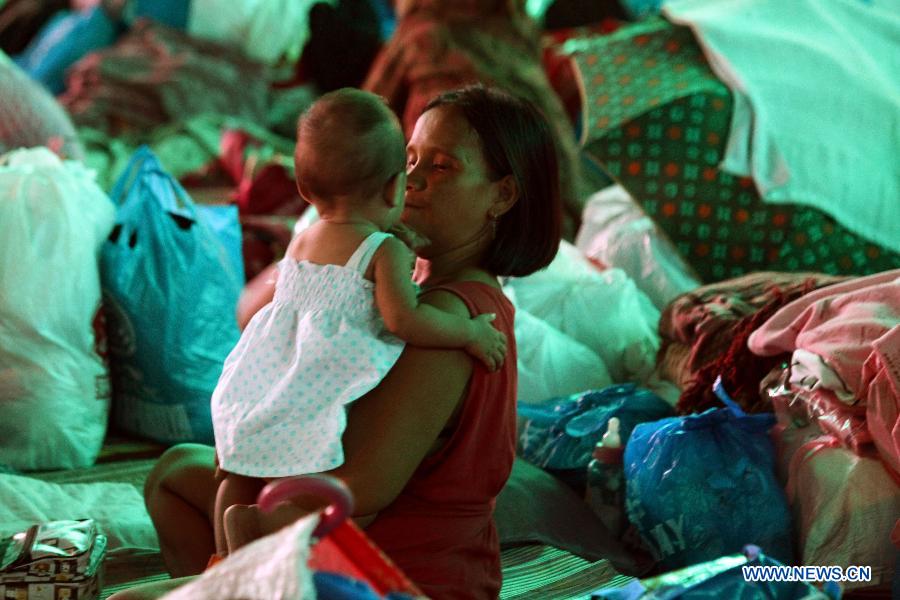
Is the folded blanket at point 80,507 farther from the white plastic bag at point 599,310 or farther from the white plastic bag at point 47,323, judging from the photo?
the white plastic bag at point 599,310

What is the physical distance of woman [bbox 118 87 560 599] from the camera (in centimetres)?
141

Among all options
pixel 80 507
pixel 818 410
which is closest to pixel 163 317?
pixel 80 507

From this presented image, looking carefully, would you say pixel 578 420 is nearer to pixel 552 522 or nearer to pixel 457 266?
pixel 552 522

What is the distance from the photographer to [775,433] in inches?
80.8

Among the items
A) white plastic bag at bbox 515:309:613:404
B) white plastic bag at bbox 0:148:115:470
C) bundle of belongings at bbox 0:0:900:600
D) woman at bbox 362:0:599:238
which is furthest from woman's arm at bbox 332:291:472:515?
woman at bbox 362:0:599:238

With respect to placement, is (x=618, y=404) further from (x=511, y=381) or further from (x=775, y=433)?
(x=511, y=381)

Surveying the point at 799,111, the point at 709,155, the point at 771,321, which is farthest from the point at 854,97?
the point at 771,321

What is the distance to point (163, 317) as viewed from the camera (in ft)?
8.30

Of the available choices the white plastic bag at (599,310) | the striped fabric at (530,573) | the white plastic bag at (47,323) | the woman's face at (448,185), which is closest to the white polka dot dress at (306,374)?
the woman's face at (448,185)

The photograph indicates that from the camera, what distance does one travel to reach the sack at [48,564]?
161 cm

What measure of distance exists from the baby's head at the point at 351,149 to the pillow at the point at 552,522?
87 centimetres

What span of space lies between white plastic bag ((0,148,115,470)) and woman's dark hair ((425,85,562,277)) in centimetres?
120

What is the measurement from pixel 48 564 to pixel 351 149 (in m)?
0.75

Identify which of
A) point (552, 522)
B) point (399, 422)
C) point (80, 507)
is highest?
point (399, 422)
